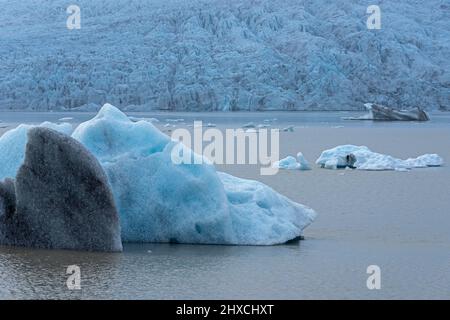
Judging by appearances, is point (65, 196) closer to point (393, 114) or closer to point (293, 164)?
point (293, 164)

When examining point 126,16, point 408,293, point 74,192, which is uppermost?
point 126,16

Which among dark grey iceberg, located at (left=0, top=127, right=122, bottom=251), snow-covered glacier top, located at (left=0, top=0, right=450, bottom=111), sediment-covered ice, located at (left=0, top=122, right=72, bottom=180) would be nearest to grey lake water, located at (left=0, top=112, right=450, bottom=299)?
dark grey iceberg, located at (left=0, top=127, right=122, bottom=251)

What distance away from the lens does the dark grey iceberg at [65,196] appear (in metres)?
6.75

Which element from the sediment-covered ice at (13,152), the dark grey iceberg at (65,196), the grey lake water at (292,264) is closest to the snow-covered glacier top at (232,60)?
the grey lake water at (292,264)

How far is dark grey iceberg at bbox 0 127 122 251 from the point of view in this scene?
6.75 metres

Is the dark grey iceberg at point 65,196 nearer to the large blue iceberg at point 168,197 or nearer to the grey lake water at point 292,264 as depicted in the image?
the grey lake water at point 292,264

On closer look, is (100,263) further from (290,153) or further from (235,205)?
(290,153)

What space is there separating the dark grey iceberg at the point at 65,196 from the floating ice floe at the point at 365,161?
8.97 meters

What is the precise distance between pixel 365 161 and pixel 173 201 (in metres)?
8.54

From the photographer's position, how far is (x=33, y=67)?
35469 mm

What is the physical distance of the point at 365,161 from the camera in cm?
1540

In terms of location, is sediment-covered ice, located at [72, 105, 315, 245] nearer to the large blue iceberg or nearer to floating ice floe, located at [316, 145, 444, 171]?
the large blue iceberg
